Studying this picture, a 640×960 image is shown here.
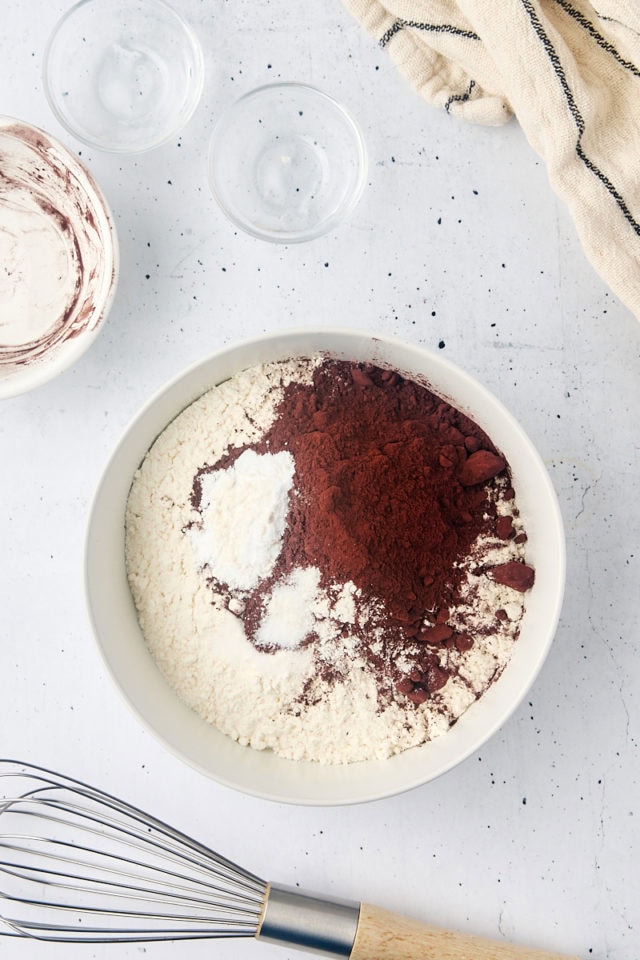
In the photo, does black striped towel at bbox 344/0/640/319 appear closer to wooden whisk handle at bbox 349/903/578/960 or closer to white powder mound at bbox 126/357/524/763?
white powder mound at bbox 126/357/524/763

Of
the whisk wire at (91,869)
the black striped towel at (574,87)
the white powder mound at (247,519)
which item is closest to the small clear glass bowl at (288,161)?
the black striped towel at (574,87)

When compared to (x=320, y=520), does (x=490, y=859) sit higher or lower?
lower

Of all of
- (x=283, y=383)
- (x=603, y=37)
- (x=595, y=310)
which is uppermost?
(x=603, y=37)

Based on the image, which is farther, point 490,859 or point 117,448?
point 490,859

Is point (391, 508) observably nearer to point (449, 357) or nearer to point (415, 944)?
point (449, 357)

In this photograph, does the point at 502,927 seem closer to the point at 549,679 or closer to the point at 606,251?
the point at 549,679

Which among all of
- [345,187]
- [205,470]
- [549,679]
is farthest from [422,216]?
[549,679]

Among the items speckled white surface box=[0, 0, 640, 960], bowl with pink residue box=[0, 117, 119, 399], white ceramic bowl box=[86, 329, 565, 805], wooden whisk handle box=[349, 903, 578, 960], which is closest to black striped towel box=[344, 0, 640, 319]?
speckled white surface box=[0, 0, 640, 960]

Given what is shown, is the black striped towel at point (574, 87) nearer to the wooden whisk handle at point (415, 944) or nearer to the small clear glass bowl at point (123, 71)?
the small clear glass bowl at point (123, 71)
